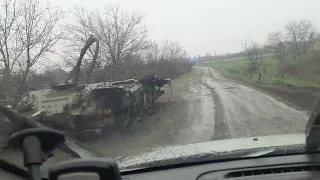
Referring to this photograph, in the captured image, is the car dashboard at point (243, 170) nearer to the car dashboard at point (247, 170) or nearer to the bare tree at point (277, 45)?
the car dashboard at point (247, 170)

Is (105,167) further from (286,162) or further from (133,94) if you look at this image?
(133,94)

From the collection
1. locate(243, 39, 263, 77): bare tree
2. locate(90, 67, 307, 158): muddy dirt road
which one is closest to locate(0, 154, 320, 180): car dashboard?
locate(90, 67, 307, 158): muddy dirt road

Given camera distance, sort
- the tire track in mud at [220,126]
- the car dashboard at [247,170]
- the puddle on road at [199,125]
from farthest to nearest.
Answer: the puddle on road at [199,125], the tire track in mud at [220,126], the car dashboard at [247,170]

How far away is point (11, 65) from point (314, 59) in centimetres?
2440

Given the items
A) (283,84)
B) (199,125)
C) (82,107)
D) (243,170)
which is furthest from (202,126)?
(283,84)

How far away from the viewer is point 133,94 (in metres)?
11.8

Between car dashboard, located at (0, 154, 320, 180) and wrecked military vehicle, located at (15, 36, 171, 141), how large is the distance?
7108 millimetres

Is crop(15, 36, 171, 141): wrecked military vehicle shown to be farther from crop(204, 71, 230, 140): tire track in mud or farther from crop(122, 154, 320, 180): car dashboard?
crop(122, 154, 320, 180): car dashboard

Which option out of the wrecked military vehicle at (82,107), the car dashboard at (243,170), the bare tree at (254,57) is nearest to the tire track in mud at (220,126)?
the wrecked military vehicle at (82,107)

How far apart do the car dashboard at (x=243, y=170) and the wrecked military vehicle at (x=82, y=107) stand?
7108 mm

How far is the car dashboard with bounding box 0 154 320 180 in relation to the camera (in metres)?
2.78

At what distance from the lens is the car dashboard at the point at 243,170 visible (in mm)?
2779

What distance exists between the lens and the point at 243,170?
2893 mm

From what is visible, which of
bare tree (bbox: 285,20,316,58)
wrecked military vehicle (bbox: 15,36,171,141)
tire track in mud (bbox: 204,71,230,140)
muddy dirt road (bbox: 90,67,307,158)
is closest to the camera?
tire track in mud (bbox: 204,71,230,140)
